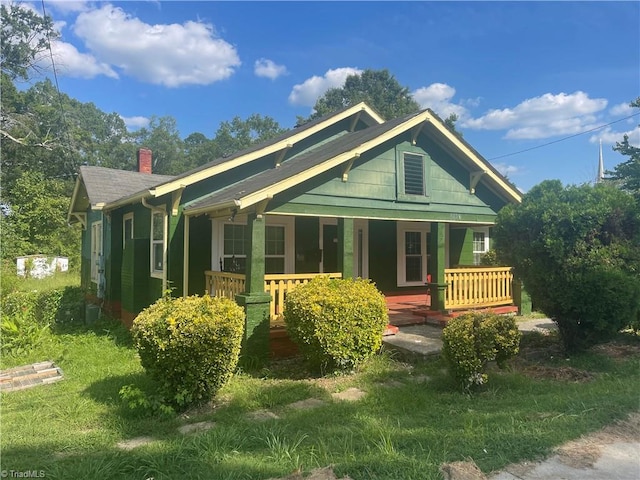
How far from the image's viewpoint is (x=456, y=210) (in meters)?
10.2

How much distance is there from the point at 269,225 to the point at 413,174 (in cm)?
348

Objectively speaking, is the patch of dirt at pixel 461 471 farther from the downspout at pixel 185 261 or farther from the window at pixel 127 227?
the window at pixel 127 227

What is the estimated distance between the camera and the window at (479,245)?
13453mm

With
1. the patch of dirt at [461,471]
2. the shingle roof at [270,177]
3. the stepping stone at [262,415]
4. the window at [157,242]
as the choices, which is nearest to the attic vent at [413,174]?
the shingle roof at [270,177]

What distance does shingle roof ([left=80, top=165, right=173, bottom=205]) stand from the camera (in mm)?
11753

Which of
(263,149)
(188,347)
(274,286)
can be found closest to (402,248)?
(263,149)

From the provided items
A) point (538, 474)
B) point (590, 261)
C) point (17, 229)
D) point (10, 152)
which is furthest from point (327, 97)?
point (538, 474)

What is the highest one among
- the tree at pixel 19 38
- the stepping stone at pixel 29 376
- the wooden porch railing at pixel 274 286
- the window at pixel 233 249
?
the tree at pixel 19 38

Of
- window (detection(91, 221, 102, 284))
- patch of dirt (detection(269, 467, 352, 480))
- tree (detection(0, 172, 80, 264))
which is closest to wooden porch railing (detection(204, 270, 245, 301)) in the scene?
patch of dirt (detection(269, 467, 352, 480))

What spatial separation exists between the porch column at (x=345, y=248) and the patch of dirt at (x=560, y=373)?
11.0ft

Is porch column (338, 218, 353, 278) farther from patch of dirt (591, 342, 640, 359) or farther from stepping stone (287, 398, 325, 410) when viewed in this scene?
patch of dirt (591, 342, 640, 359)

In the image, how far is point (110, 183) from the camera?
13055 mm

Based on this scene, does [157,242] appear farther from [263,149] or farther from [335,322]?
[335,322]

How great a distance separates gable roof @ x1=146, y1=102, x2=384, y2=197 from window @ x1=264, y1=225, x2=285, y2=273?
172cm
